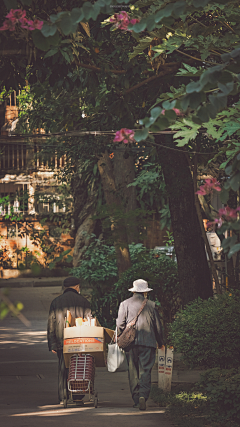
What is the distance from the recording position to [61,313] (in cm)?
808

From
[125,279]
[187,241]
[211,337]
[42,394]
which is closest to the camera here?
[211,337]

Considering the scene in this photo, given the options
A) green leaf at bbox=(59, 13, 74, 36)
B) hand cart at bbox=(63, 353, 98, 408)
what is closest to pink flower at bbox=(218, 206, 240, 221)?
green leaf at bbox=(59, 13, 74, 36)

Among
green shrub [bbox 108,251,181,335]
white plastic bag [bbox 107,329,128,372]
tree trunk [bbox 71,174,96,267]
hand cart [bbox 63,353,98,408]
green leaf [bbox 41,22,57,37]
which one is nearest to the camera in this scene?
green leaf [bbox 41,22,57,37]

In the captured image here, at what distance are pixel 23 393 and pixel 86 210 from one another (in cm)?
1569

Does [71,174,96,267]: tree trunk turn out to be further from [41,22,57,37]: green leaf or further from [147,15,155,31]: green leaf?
[41,22,57,37]: green leaf

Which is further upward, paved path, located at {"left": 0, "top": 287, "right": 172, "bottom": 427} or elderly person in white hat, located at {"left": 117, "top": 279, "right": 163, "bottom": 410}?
elderly person in white hat, located at {"left": 117, "top": 279, "right": 163, "bottom": 410}

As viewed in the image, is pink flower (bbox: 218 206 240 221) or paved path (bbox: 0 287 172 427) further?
paved path (bbox: 0 287 172 427)

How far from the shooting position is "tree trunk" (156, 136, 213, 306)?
35.9ft

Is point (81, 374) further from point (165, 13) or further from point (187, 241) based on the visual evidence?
point (165, 13)

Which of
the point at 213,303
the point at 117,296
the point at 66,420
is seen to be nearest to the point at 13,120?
the point at 117,296

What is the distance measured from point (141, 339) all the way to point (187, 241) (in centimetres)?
320

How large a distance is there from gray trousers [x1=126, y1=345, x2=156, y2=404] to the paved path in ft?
0.78

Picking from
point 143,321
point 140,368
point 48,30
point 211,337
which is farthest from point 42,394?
point 48,30

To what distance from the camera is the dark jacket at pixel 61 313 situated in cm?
804
